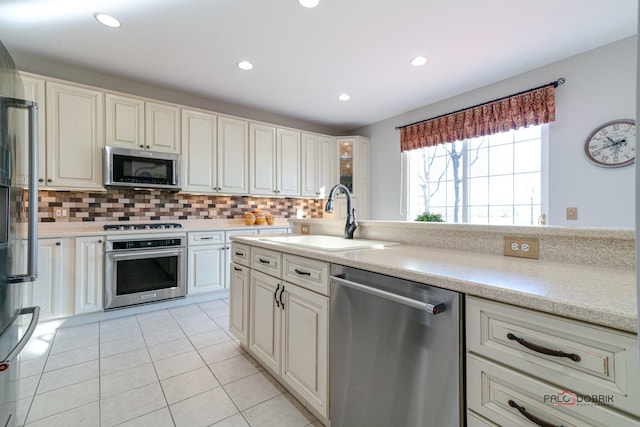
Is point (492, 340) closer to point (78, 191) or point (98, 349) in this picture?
point (98, 349)

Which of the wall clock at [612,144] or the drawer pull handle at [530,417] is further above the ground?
the wall clock at [612,144]

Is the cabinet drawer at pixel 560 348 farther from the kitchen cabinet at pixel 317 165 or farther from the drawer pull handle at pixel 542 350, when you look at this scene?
the kitchen cabinet at pixel 317 165

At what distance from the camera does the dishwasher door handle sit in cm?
89

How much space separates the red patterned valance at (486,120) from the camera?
2.90 m

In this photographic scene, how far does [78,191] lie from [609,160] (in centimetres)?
520

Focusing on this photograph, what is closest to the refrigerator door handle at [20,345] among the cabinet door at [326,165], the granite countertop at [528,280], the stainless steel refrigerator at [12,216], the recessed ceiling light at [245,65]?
the stainless steel refrigerator at [12,216]

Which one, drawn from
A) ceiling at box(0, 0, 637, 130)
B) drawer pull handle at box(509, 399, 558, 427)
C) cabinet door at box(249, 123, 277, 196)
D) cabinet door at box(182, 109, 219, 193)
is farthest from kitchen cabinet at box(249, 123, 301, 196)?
drawer pull handle at box(509, 399, 558, 427)

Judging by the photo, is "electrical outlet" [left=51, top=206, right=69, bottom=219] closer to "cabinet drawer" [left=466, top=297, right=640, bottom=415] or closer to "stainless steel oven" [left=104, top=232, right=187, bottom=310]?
"stainless steel oven" [left=104, top=232, right=187, bottom=310]

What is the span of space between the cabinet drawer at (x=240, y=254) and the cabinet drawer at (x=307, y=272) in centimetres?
48

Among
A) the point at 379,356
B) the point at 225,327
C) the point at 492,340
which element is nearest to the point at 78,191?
the point at 225,327

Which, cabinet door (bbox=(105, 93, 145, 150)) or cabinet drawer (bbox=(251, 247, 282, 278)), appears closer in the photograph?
cabinet drawer (bbox=(251, 247, 282, 278))

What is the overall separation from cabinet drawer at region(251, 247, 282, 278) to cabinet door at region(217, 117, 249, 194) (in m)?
2.10

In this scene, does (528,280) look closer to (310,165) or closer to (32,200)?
(32,200)

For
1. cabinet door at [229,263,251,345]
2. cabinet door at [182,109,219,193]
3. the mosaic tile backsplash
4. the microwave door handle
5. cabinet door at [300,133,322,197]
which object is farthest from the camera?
cabinet door at [300,133,322,197]
